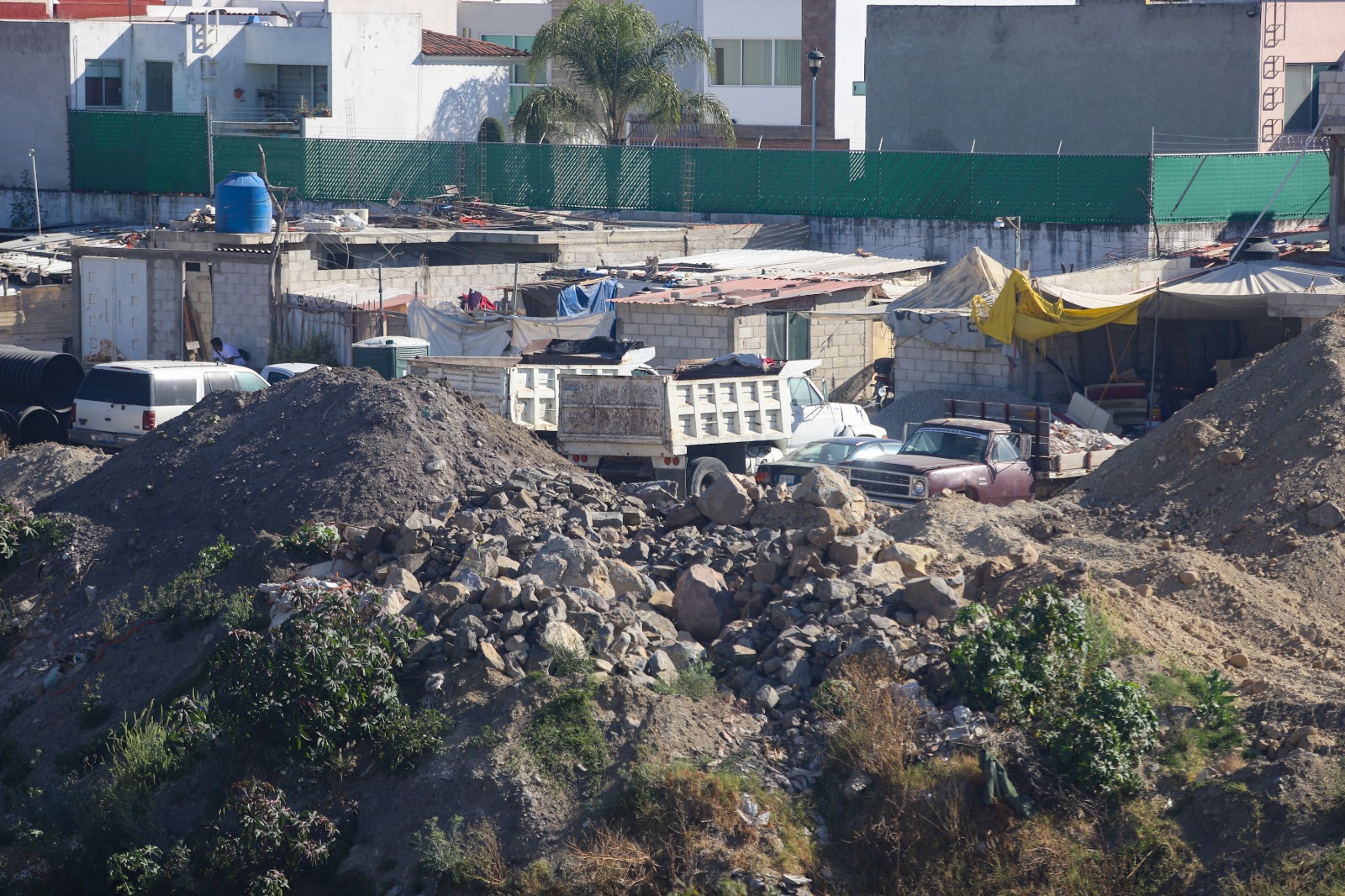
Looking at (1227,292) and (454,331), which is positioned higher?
(1227,292)

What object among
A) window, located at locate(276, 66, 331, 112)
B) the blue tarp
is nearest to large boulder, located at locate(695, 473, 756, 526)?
the blue tarp

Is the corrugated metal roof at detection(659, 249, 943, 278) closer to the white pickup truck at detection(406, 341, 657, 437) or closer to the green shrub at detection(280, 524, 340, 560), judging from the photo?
the white pickup truck at detection(406, 341, 657, 437)

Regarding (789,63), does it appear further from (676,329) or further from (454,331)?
(454,331)

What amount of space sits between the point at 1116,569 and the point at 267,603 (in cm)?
793

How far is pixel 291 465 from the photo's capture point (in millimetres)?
15391

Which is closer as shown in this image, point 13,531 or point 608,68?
point 13,531

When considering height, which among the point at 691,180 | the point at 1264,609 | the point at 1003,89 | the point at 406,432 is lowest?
the point at 1264,609

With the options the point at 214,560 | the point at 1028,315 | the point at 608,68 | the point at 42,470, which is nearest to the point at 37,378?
the point at 42,470

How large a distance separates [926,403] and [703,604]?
503 inches

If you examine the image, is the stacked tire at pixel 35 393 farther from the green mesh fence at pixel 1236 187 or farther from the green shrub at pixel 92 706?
the green mesh fence at pixel 1236 187

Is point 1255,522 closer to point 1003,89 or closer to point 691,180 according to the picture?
point 691,180

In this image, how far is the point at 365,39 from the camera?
45656mm

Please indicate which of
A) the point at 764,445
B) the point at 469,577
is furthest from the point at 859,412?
the point at 469,577

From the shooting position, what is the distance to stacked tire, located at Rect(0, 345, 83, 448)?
22.3 metres
